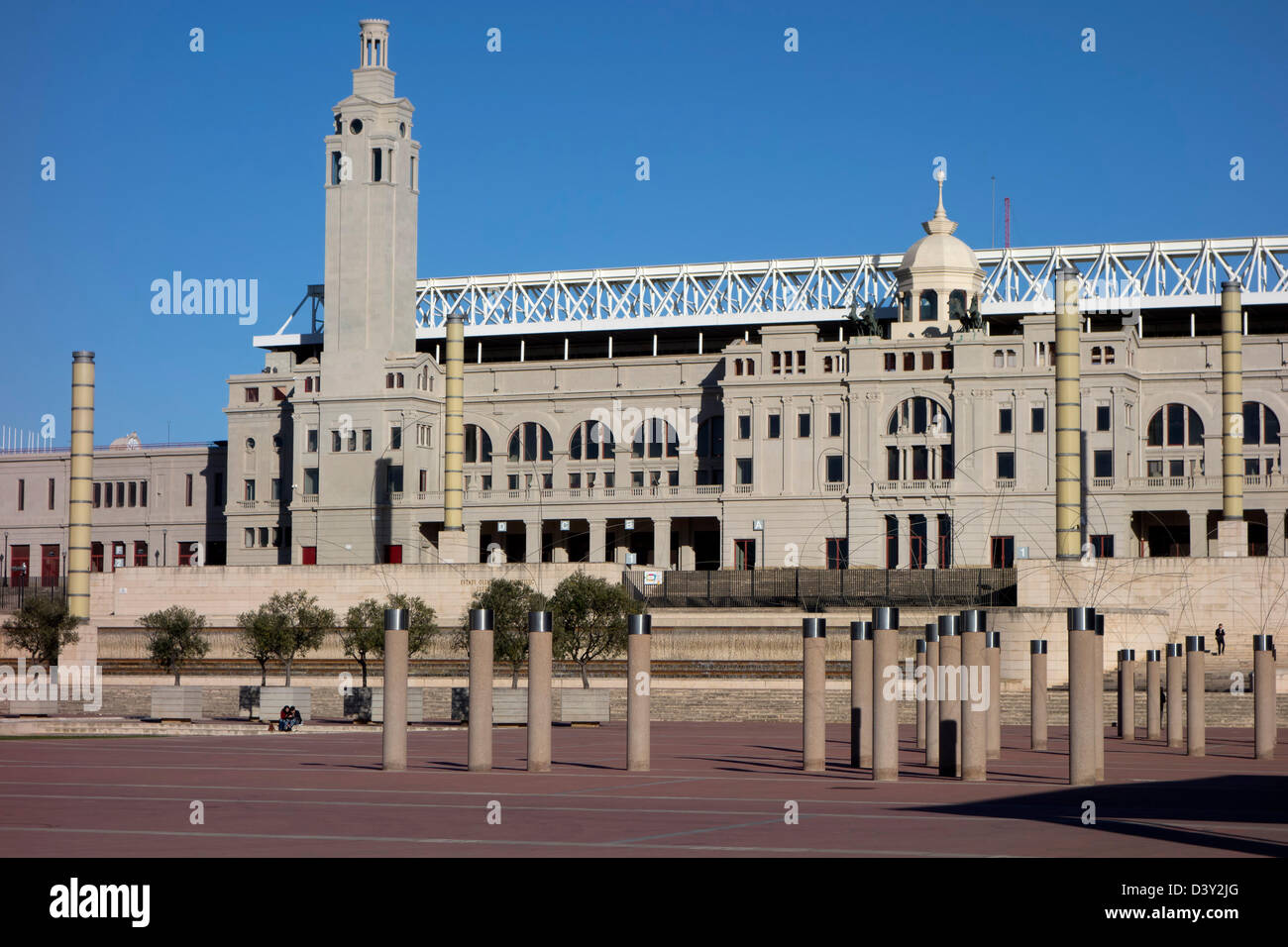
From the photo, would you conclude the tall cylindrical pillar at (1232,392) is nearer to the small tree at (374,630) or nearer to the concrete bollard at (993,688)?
the small tree at (374,630)

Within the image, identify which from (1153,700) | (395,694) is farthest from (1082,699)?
(1153,700)

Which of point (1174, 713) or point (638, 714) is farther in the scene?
point (1174, 713)

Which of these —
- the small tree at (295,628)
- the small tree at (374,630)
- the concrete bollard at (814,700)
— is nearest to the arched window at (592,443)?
the small tree at (374,630)

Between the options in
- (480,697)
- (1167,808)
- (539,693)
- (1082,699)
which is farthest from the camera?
(539,693)

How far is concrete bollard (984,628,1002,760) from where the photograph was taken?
33.9 meters

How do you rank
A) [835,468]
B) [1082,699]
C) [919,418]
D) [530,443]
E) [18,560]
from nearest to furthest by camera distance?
→ [1082,699], [919,418], [835,468], [530,443], [18,560]

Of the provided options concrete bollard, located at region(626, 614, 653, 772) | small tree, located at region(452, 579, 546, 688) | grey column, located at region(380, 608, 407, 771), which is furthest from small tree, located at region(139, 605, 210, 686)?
concrete bollard, located at region(626, 614, 653, 772)

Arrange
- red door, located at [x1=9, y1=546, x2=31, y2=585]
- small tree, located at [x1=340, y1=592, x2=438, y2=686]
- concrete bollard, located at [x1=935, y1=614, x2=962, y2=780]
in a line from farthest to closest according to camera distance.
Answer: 1. red door, located at [x1=9, y1=546, x2=31, y2=585]
2. small tree, located at [x1=340, y1=592, x2=438, y2=686]
3. concrete bollard, located at [x1=935, y1=614, x2=962, y2=780]

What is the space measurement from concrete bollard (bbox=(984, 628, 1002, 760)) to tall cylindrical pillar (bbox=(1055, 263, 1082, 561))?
4041cm

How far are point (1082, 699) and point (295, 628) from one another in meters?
45.0

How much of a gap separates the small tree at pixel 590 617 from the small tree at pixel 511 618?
110cm

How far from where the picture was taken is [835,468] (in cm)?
9831

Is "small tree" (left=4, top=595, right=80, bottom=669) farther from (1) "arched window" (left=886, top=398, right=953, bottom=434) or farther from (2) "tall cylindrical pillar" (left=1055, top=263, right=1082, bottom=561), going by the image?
(1) "arched window" (left=886, top=398, right=953, bottom=434)

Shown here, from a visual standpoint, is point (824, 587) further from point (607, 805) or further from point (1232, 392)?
point (607, 805)
